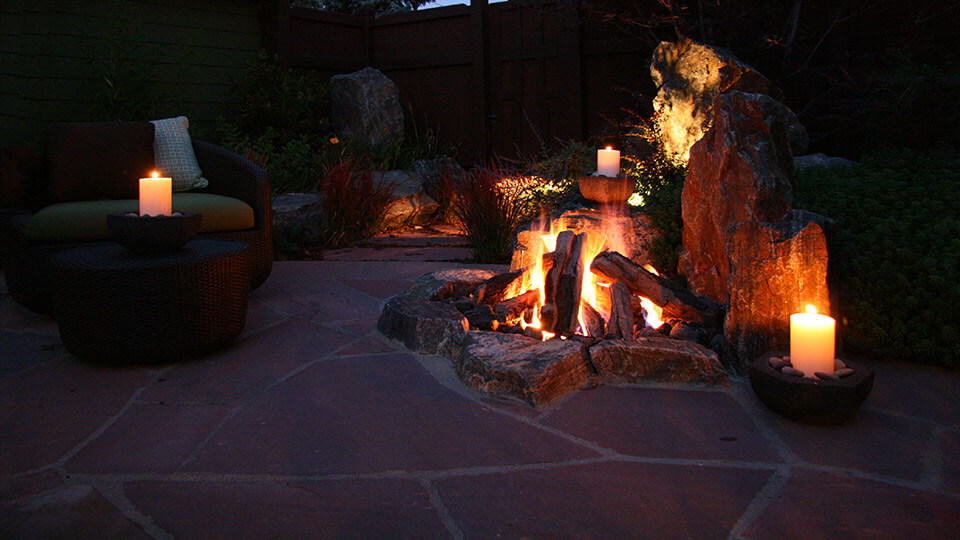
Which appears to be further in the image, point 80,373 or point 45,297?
point 45,297

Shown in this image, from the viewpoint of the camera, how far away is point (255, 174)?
12.5 feet

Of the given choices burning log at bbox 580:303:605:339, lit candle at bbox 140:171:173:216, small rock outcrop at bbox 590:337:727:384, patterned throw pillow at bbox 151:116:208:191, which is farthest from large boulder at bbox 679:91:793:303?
patterned throw pillow at bbox 151:116:208:191

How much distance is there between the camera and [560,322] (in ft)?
9.22

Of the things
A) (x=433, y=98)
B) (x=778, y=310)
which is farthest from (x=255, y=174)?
(x=433, y=98)

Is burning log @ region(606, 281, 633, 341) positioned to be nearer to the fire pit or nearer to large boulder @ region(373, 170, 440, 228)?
the fire pit

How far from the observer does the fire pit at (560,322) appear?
2404 mm

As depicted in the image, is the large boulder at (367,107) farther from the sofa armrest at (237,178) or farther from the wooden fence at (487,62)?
the sofa armrest at (237,178)

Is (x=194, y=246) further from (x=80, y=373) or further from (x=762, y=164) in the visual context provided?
(x=762, y=164)

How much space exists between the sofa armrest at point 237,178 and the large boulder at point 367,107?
11.3ft

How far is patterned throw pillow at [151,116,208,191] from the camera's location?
4059 mm

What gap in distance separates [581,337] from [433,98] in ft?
20.1

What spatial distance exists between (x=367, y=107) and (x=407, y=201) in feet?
5.85

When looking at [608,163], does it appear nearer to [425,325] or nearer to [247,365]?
[425,325]

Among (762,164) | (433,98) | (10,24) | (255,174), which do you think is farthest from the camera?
(433,98)
